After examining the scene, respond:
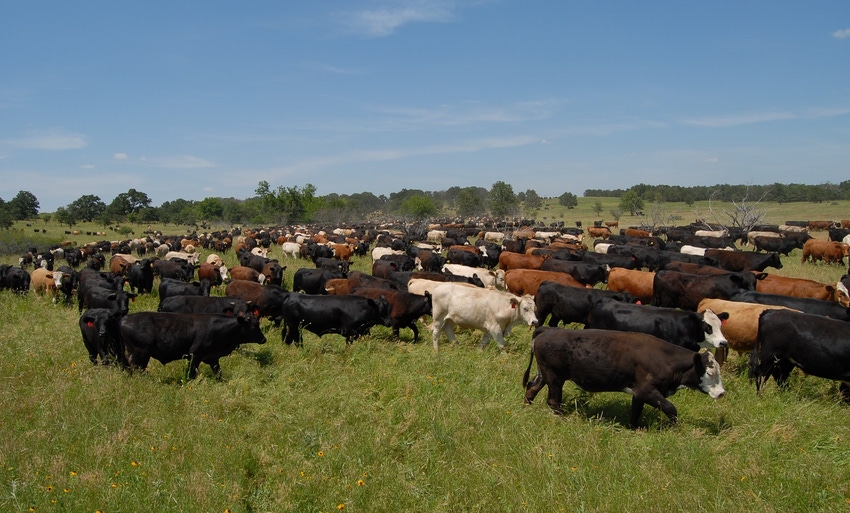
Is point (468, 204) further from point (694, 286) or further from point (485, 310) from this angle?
point (485, 310)

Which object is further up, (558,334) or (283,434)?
(558,334)

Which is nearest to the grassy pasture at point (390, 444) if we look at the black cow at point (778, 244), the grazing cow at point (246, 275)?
the grazing cow at point (246, 275)

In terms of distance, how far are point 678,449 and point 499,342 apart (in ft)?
16.1

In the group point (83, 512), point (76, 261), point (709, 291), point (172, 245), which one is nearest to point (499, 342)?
point (709, 291)

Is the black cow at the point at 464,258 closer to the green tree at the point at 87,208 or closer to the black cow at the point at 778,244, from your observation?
the black cow at the point at 778,244

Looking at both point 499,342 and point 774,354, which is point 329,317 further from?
point 774,354

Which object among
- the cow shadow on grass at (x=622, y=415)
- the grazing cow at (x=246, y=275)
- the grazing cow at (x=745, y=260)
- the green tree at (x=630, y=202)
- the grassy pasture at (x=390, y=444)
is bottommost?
the cow shadow on grass at (x=622, y=415)

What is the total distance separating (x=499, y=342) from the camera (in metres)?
10.7

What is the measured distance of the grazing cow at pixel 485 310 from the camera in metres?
10.8

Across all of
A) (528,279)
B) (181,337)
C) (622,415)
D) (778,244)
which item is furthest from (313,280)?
(778,244)

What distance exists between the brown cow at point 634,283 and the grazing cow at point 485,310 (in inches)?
227

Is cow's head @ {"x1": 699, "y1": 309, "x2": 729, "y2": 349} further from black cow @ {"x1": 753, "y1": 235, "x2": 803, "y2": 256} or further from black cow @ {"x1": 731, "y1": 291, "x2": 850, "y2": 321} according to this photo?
black cow @ {"x1": 753, "y1": 235, "x2": 803, "y2": 256}

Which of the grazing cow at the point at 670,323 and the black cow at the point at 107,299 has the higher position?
the black cow at the point at 107,299

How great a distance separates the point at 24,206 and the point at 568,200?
109 metres
